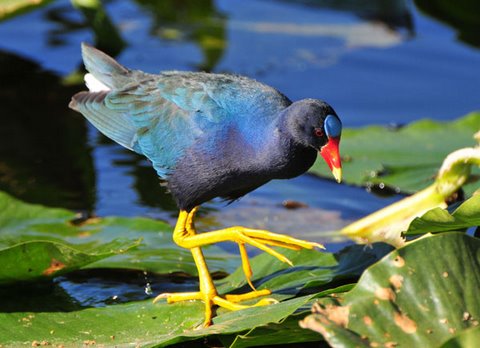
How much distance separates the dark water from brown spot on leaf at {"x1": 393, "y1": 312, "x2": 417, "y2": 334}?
5.05ft

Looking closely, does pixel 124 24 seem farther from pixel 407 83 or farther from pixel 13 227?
pixel 13 227

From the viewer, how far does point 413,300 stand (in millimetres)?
2168

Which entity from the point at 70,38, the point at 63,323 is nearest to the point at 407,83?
the point at 70,38

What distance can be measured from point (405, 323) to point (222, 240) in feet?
2.95

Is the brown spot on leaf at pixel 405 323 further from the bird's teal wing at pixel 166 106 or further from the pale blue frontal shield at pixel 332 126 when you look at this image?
the bird's teal wing at pixel 166 106

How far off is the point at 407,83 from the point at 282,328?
3290mm

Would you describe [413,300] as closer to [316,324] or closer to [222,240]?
[316,324]

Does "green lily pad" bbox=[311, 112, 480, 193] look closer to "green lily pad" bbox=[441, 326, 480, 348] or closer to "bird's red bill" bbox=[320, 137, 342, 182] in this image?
"bird's red bill" bbox=[320, 137, 342, 182]

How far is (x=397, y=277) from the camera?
7.19 ft

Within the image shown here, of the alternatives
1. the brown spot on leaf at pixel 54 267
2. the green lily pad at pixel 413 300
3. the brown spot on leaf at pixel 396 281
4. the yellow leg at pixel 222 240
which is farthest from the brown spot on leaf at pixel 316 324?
the brown spot on leaf at pixel 54 267

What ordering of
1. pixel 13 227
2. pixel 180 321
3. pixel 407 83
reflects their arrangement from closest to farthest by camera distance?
pixel 180 321, pixel 13 227, pixel 407 83

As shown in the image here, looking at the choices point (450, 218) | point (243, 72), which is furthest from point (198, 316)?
point (243, 72)

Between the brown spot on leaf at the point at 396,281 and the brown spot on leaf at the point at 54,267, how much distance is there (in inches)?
39.8

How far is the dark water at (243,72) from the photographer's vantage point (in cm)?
413
